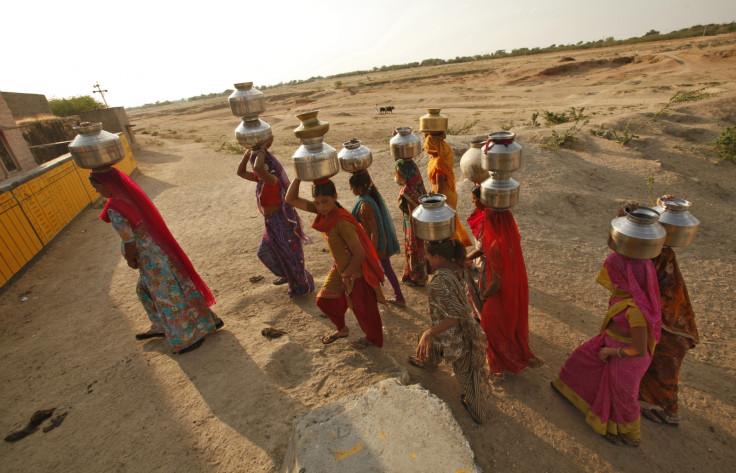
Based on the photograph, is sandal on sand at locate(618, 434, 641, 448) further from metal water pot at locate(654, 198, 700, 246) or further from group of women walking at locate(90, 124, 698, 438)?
metal water pot at locate(654, 198, 700, 246)

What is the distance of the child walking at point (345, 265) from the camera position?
2.82 metres

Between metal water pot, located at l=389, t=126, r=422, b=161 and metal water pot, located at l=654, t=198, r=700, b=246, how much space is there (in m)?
2.25

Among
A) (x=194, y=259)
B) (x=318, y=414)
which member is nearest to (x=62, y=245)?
(x=194, y=259)

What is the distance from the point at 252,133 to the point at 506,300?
2765 mm

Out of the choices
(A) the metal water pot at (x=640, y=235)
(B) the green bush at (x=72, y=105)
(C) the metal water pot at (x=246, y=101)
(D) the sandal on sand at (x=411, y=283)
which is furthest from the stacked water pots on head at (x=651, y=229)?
(B) the green bush at (x=72, y=105)

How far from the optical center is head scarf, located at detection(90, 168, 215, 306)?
2.98 meters

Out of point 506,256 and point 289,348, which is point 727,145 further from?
point 289,348

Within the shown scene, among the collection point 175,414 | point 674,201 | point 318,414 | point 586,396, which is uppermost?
point 674,201

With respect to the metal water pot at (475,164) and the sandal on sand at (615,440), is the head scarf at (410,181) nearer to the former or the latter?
the metal water pot at (475,164)

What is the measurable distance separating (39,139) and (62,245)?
10240 mm

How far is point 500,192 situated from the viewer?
2.54 metres

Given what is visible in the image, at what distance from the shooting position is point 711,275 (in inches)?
180

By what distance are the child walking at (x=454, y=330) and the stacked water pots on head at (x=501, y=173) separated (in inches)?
21.9

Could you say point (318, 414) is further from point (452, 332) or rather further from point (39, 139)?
point (39, 139)
